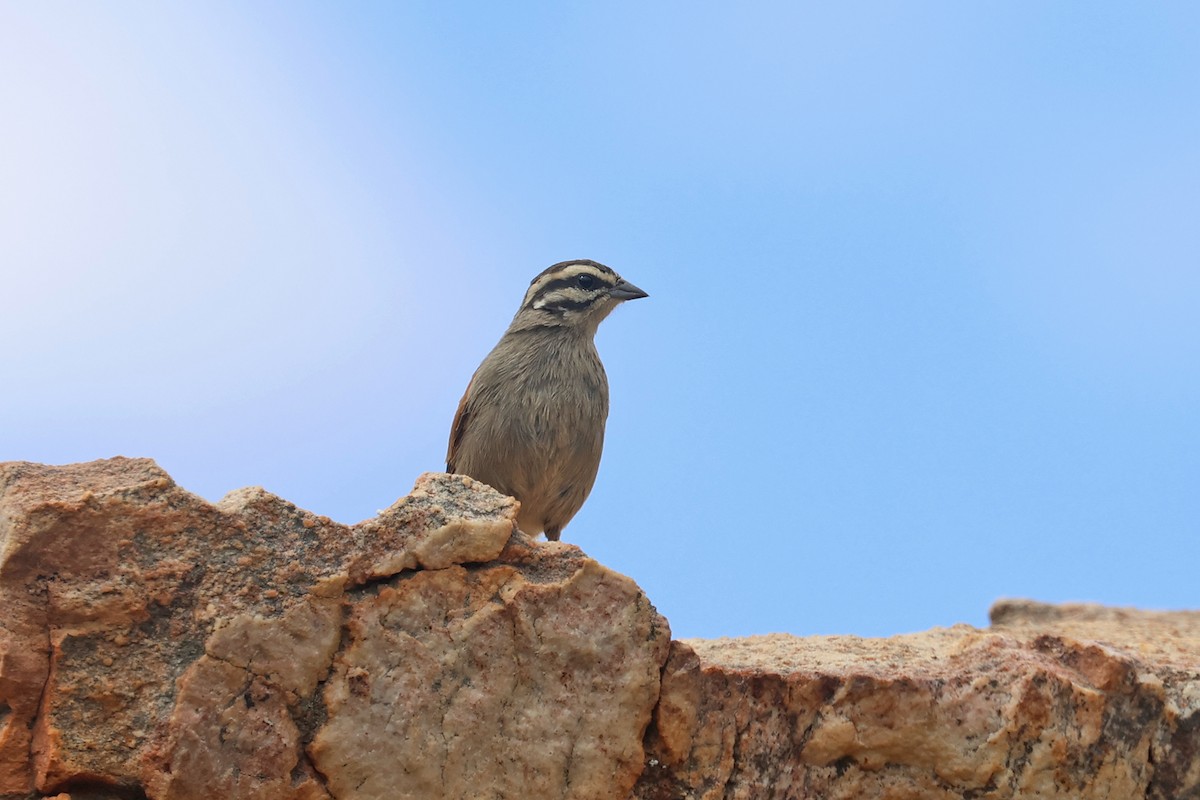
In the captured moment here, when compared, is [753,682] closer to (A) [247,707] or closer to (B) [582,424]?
(A) [247,707]

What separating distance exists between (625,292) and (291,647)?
16.1ft

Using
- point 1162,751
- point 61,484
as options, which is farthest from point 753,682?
point 61,484

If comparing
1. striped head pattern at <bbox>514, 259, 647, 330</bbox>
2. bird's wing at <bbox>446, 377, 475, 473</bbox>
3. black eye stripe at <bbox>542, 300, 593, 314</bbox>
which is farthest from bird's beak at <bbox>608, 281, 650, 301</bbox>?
bird's wing at <bbox>446, 377, 475, 473</bbox>

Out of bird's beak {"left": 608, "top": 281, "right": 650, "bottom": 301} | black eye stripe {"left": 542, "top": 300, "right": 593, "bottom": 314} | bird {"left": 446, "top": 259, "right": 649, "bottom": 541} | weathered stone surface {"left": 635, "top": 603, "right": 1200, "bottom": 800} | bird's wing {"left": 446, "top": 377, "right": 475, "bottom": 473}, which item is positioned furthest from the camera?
bird's beak {"left": 608, "top": 281, "right": 650, "bottom": 301}

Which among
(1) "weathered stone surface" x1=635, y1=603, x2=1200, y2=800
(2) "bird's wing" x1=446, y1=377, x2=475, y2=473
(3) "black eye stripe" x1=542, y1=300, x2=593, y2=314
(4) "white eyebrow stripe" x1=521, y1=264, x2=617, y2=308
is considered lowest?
(1) "weathered stone surface" x1=635, y1=603, x2=1200, y2=800

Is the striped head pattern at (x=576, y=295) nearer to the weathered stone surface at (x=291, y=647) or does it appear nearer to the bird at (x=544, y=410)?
the bird at (x=544, y=410)

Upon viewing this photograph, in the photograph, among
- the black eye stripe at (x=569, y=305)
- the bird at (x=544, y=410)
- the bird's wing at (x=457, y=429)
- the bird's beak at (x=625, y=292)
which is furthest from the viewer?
the bird's beak at (x=625, y=292)

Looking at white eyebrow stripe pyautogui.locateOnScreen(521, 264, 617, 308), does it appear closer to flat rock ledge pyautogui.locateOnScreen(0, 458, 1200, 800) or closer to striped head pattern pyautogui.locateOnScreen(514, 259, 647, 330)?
striped head pattern pyautogui.locateOnScreen(514, 259, 647, 330)

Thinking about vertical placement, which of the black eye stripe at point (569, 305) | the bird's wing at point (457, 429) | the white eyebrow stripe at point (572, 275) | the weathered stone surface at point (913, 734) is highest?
the white eyebrow stripe at point (572, 275)

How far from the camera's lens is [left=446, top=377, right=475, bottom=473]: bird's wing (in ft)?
28.0

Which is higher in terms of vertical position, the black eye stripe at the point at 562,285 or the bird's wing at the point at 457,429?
the black eye stripe at the point at 562,285

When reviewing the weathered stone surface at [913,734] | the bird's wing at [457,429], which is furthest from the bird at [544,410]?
the weathered stone surface at [913,734]

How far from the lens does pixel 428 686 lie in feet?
14.6

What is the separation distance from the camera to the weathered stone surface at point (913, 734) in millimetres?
4691
